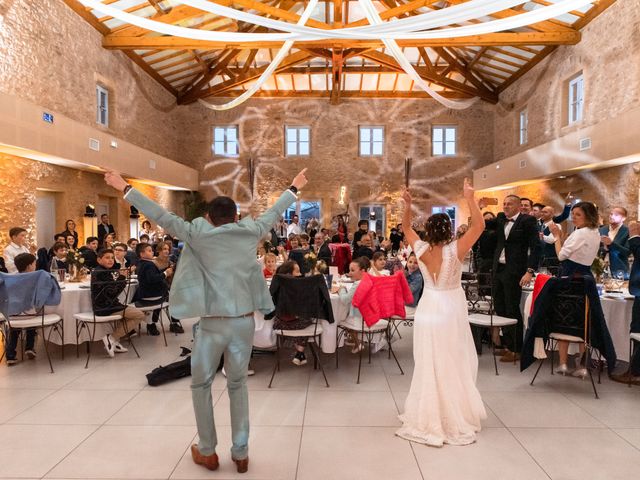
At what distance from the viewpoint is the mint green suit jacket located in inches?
92.0

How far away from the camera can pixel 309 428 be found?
3.17 metres

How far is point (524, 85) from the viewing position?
13781 millimetres

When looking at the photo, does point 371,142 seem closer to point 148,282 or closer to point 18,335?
point 148,282

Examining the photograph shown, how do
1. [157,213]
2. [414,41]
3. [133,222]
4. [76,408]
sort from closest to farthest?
[157,213]
[76,408]
[414,41]
[133,222]

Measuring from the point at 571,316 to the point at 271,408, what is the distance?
Answer: 2.55 m

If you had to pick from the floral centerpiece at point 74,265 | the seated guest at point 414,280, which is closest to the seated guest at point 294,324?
the seated guest at point 414,280

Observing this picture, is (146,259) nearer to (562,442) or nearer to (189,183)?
(562,442)

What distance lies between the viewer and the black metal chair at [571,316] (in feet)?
12.5

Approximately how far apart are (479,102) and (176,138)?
10547mm

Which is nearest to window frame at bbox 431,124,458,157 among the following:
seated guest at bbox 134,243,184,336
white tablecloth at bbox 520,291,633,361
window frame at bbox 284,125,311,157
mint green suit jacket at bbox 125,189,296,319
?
window frame at bbox 284,125,311,157

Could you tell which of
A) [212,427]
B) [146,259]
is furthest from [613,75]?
[212,427]

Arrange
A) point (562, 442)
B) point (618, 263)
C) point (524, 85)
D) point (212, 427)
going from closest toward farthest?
point (212, 427)
point (562, 442)
point (618, 263)
point (524, 85)

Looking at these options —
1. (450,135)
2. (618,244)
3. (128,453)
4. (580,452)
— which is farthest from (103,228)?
(450,135)

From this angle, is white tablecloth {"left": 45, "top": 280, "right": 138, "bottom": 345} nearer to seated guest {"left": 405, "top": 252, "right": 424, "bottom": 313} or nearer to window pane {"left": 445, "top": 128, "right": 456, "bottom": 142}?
seated guest {"left": 405, "top": 252, "right": 424, "bottom": 313}
